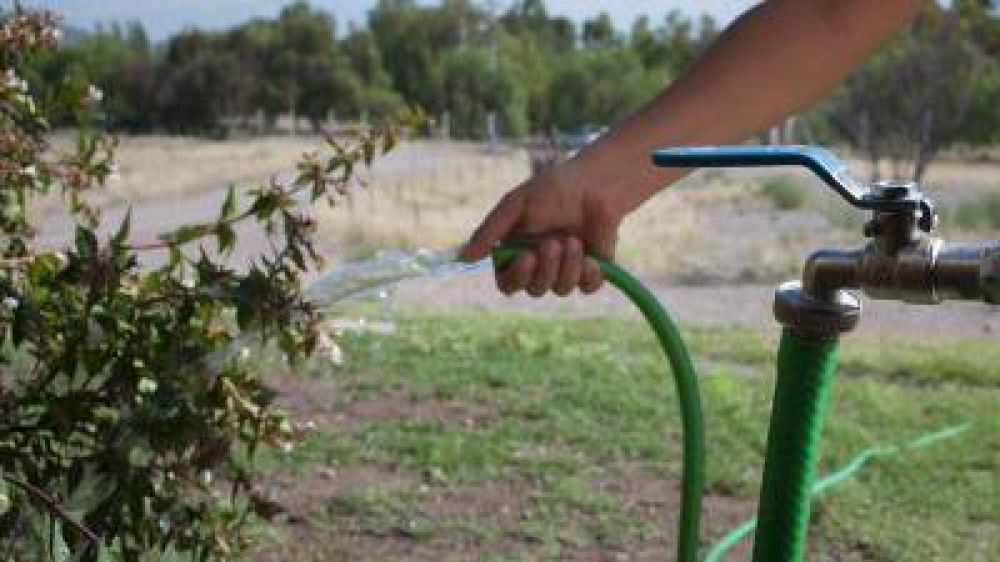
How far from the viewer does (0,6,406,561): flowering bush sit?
1.66 m

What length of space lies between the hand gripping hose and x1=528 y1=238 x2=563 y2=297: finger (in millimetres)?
27

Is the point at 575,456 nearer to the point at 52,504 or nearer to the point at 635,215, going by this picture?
the point at 52,504

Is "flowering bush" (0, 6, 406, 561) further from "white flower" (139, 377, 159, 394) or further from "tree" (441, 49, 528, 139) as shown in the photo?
"tree" (441, 49, 528, 139)

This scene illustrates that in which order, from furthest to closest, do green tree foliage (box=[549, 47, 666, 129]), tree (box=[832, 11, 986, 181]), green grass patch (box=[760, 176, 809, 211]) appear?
green tree foliage (box=[549, 47, 666, 129])
tree (box=[832, 11, 986, 181])
green grass patch (box=[760, 176, 809, 211])

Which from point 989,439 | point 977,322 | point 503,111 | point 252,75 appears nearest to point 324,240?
point 977,322

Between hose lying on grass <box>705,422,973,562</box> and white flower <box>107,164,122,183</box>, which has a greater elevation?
white flower <box>107,164,122,183</box>

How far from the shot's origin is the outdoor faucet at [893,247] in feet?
3.34

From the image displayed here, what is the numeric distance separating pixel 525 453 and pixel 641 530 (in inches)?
28.7

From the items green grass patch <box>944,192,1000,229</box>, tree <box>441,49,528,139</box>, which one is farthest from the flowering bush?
tree <box>441,49,528,139</box>

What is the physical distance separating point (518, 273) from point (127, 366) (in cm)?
64

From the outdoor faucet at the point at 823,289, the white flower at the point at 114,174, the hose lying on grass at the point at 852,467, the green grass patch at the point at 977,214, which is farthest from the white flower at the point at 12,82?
the green grass patch at the point at 977,214

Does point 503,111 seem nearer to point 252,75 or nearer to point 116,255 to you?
point 252,75

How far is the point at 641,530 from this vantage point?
340cm

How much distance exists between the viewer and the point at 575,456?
13.2 feet
